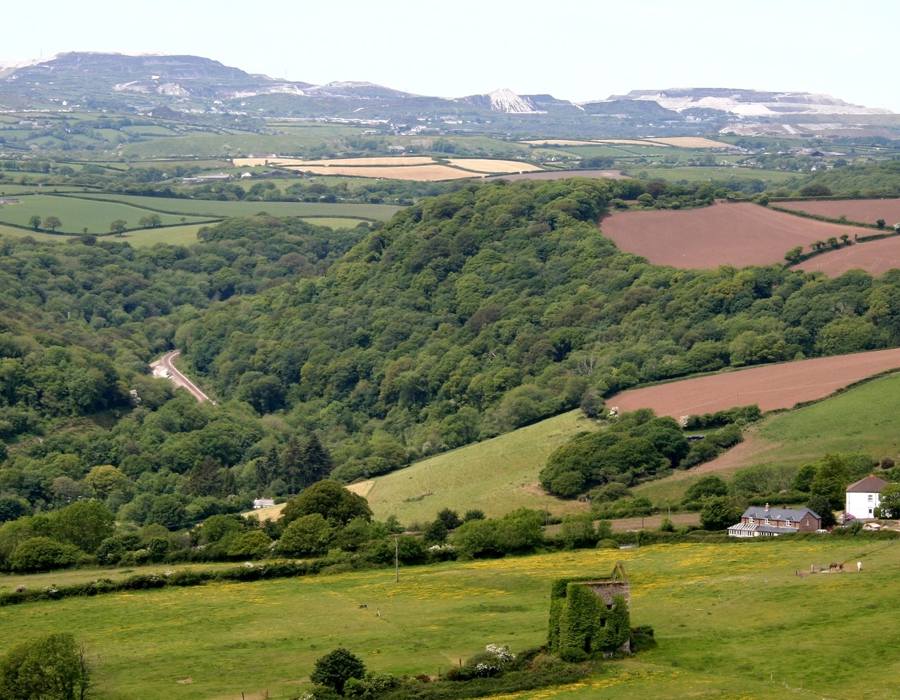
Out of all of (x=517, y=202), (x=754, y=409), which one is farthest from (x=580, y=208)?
(x=754, y=409)

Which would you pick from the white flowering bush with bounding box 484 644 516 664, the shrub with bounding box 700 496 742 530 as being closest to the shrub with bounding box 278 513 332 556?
the shrub with bounding box 700 496 742 530

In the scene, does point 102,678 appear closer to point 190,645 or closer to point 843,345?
point 190,645

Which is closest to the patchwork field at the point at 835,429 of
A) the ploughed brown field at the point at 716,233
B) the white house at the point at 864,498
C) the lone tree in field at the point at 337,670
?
the white house at the point at 864,498

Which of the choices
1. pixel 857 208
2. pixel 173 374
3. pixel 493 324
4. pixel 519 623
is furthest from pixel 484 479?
pixel 857 208

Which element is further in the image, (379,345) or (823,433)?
(379,345)

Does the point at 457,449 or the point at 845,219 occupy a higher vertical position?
the point at 845,219

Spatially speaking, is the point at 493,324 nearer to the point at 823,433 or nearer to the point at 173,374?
the point at 173,374
